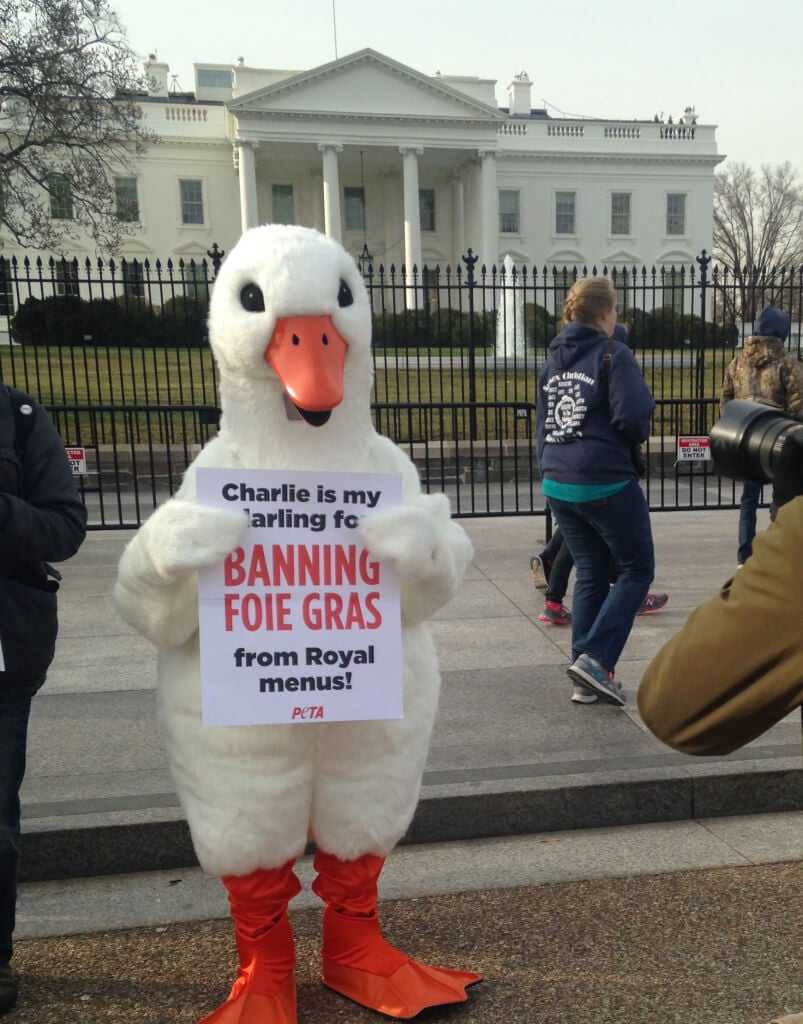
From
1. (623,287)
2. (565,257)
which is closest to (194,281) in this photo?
(623,287)

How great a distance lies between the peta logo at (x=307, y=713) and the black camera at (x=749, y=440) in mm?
1090

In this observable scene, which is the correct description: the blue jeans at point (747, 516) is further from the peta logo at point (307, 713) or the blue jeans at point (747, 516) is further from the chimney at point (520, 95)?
the chimney at point (520, 95)

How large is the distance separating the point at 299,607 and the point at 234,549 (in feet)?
0.75

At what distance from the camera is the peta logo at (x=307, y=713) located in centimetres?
214

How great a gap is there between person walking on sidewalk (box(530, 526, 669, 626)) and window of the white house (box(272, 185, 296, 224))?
148 feet

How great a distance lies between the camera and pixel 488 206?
153 ft

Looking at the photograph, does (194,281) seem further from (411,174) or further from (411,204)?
(411,174)

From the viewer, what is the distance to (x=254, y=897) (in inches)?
90.4

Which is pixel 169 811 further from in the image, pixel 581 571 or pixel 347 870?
pixel 581 571

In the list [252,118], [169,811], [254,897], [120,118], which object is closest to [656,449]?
[169,811]

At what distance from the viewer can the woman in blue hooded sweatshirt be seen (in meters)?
4.17

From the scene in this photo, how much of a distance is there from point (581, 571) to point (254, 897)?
259 centimetres

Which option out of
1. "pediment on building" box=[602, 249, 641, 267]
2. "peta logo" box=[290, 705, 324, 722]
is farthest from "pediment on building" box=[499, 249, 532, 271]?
"peta logo" box=[290, 705, 324, 722]

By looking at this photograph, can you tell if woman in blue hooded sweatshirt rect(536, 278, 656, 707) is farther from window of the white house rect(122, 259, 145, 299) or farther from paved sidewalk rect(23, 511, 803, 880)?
window of the white house rect(122, 259, 145, 299)
